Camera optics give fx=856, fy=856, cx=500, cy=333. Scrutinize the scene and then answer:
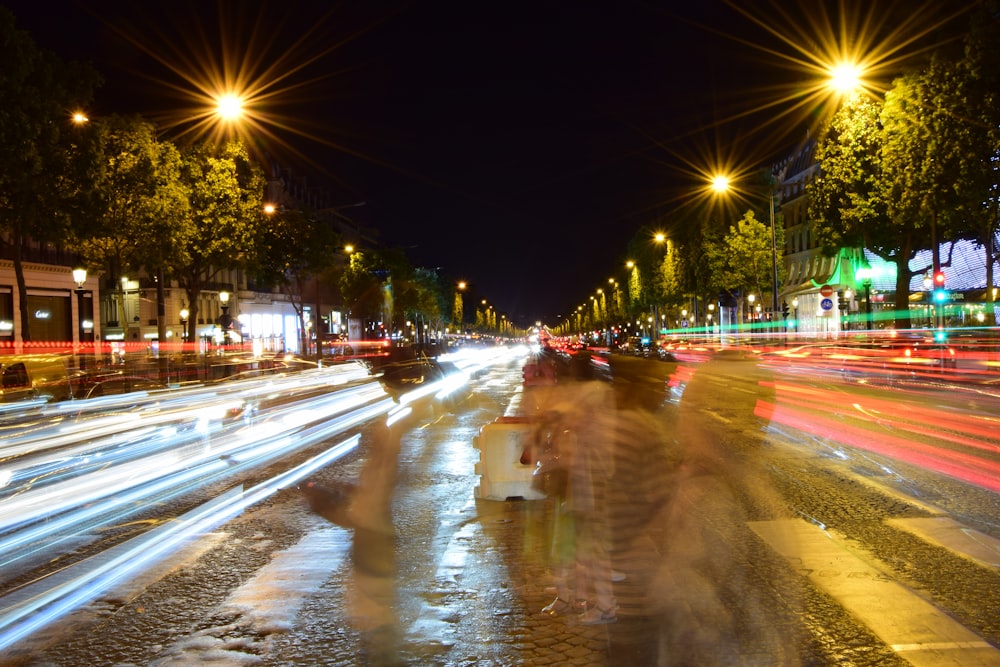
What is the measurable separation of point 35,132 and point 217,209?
11074 millimetres

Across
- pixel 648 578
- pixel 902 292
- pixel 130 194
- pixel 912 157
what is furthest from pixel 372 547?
pixel 902 292

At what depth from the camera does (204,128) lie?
30453 millimetres

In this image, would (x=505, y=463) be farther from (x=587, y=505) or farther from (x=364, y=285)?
(x=364, y=285)

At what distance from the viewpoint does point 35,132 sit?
19.5m

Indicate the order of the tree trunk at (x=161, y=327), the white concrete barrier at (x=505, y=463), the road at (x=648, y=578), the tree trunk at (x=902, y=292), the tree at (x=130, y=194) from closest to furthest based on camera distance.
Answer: the road at (x=648, y=578), the white concrete barrier at (x=505, y=463), the tree at (x=130, y=194), the tree trunk at (x=161, y=327), the tree trunk at (x=902, y=292)

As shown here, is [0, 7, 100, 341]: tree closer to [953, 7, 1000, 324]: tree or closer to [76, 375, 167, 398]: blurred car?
[76, 375, 167, 398]: blurred car

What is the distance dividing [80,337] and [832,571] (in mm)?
49778

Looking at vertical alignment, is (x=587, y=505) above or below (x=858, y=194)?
below

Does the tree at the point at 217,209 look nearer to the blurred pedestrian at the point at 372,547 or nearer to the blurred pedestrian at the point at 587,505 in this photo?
the blurred pedestrian at the point at 372,547

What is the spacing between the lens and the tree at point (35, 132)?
731 inches

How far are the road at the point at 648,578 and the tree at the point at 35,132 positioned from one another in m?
12.0

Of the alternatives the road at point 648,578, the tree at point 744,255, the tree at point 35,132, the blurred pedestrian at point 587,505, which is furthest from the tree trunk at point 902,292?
the blurred pedestrian at point 587,505

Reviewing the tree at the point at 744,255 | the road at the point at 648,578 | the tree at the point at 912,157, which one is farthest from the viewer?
the tree at the point at 744,255

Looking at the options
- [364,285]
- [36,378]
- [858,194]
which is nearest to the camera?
[36,378]
